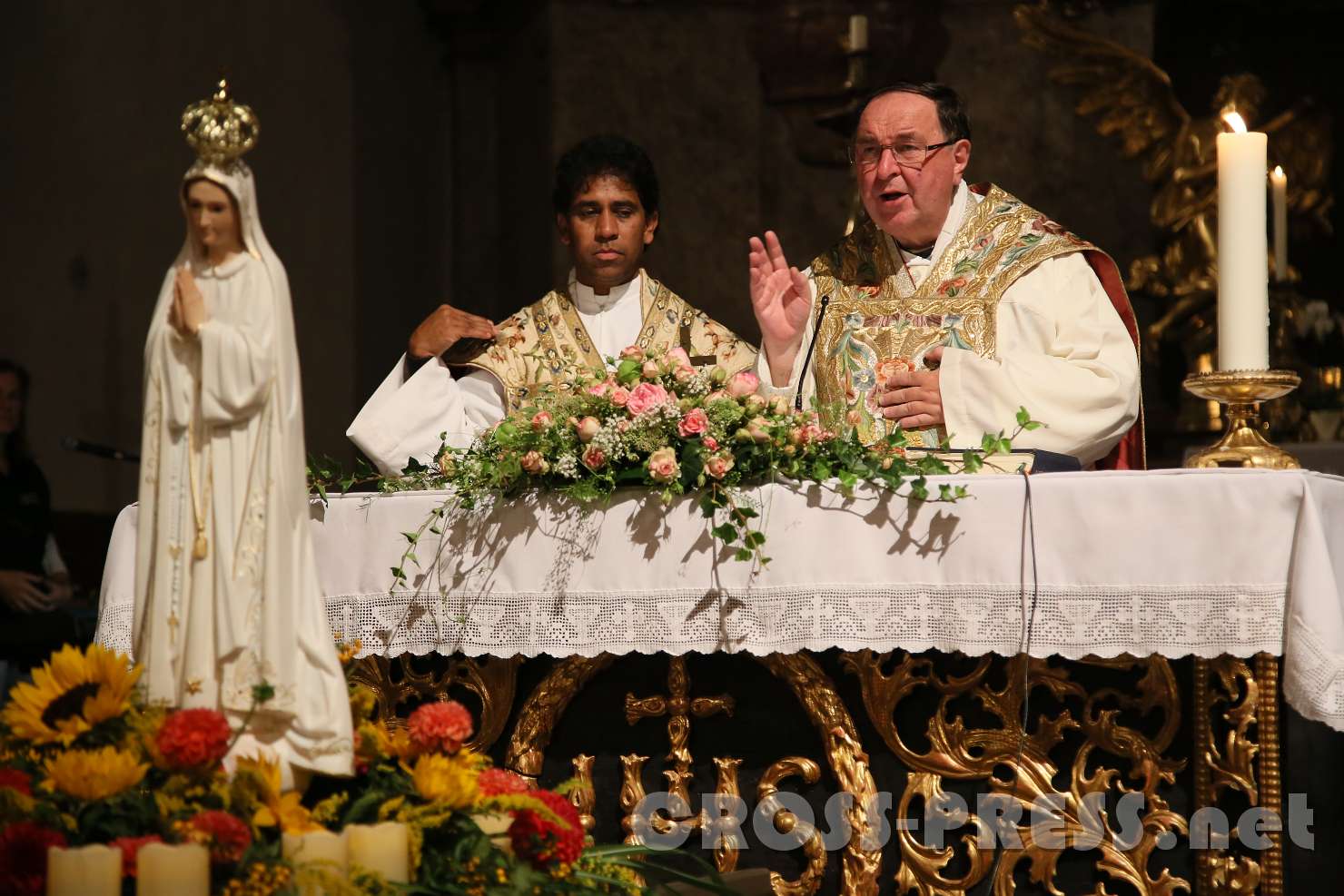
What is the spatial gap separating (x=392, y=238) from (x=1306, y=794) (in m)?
5.73

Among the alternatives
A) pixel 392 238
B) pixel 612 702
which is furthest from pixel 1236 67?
pixel 612 702

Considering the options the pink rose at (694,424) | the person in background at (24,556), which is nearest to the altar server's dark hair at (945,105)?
the pink rose at (694,424)

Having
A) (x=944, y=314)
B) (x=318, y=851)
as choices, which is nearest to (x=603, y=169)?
(x=944, y=314)

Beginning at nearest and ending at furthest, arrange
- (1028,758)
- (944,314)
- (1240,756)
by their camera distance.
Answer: (1240,756)
(1028,758)
(944,314)

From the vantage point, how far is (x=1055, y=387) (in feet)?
13.1

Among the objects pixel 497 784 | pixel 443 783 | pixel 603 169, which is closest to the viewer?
pixel 443 783

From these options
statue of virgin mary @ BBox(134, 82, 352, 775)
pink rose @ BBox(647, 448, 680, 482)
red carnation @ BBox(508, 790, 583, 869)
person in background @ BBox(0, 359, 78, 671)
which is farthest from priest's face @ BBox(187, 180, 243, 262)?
person in background @ BBox(0, 359, 78, 671)

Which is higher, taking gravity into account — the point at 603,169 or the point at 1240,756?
the point at 603,169

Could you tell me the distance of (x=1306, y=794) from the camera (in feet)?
12.1

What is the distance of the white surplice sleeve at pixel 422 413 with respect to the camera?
14.2 feet

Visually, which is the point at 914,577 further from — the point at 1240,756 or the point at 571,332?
the point at 571,332

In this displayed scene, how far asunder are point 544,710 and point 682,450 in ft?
1.99

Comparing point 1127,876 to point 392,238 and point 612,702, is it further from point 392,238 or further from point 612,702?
point 392,238

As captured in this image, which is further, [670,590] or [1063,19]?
[1063,19]
